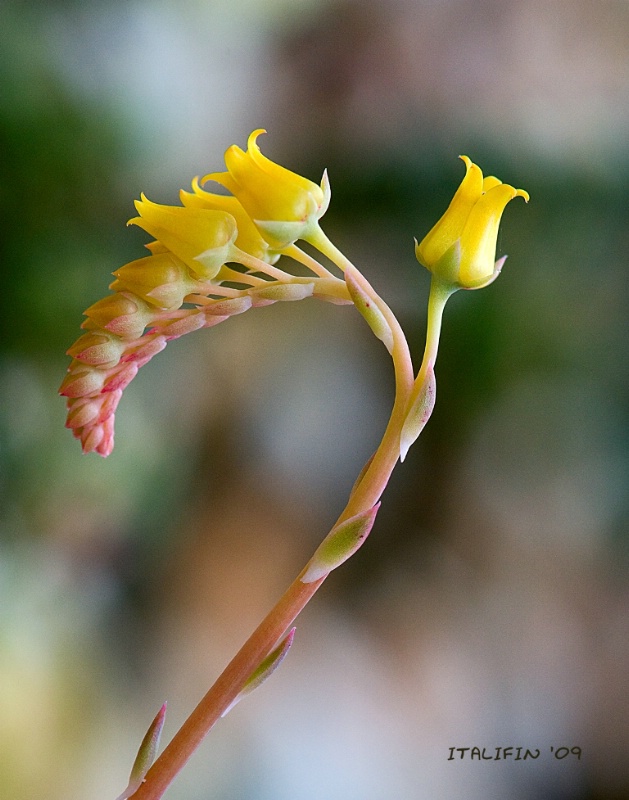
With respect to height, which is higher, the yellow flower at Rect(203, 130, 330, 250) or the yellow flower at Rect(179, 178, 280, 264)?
the yellow flower at Rect(203, 130, 330, 250)

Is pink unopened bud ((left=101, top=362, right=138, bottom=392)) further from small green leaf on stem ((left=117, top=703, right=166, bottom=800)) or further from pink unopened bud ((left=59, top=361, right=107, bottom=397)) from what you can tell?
small green leaf on stem ((left=117, top=703, right=166, bottom=800))

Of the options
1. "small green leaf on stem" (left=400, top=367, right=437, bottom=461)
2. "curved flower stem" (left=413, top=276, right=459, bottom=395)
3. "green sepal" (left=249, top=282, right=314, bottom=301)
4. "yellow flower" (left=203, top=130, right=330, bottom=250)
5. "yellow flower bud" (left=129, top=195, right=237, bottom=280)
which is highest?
"yellow flower" (left=203, top=130, right=330, bottom=250)

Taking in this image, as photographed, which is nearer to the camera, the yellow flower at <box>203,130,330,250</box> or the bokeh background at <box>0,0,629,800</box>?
the yellow flower at <box>203,130,330,250</box>

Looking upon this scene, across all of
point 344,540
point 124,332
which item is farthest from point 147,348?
point 344,540

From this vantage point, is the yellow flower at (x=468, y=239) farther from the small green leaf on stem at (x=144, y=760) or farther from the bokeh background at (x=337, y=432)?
the bokeh background at (x=337, y=432)

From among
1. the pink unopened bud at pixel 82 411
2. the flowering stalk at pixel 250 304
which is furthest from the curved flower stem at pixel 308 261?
the pink unopened bud at pixel 82 411

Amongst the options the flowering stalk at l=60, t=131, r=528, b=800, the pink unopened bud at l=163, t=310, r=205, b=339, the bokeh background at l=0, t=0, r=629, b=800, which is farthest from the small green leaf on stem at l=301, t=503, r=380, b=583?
the bokeh background at l=0, t=0, r=629, b=800

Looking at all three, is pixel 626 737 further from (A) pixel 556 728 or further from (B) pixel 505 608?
(B) pixel 505 608

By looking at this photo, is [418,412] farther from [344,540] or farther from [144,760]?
[144,760]
